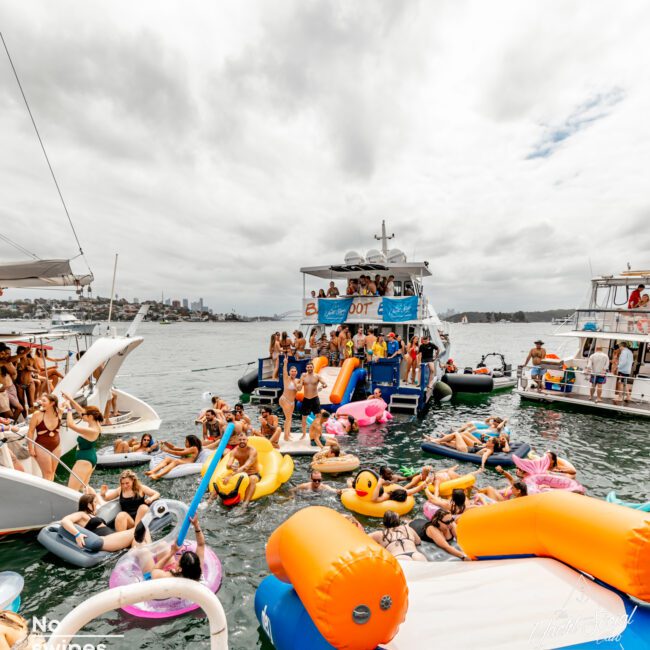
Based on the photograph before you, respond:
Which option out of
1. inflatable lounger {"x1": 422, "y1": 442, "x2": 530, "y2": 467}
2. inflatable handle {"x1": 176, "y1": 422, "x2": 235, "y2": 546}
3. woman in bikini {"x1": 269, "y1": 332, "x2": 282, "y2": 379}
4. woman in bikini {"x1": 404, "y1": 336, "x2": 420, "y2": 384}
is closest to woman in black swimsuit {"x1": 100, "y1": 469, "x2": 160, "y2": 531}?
inflatable handle {"x1": 176, "y1": 422, "x2": 235, "y2": 546}

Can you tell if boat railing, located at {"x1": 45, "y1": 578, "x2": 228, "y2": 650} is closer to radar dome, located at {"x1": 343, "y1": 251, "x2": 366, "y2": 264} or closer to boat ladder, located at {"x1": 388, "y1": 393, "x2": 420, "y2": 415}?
boat ladder, located at {"x1": 388, "y1": 393, "x2": 420, "y2": 415}

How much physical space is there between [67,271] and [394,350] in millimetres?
11391

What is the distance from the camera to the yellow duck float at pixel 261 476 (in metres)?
7.91

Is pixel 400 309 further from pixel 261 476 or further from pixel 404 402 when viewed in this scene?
pixel 261 476

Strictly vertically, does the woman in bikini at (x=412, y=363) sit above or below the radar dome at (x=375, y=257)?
below

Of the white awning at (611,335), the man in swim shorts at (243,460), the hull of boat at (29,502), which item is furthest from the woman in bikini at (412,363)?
the hull of boat at (29,502)

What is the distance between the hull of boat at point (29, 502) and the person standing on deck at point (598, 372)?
17.6 metres

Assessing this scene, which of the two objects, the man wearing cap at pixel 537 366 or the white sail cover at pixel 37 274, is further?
the man wearing cap at pixel 537 366

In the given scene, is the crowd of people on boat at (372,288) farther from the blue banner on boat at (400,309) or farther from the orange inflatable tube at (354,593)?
the orange inflatable tube at (354,593)

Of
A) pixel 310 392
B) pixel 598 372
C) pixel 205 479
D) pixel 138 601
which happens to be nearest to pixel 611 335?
pixel 598 372

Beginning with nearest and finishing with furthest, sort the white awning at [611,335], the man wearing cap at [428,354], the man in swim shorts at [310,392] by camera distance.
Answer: the man in swim shorts at [310,392] → the white awning at [611,335] → the man wearing cap at [428,354]

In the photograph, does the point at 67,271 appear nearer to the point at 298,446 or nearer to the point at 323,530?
the point at 298,446

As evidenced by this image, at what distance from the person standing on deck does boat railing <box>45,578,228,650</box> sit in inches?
699

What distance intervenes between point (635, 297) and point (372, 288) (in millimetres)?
11099
